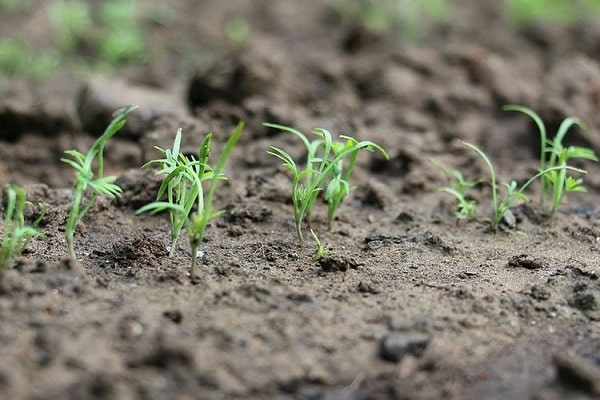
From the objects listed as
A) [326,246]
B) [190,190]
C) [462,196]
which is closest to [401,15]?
[462,196]

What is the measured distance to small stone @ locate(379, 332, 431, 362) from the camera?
2178 mm

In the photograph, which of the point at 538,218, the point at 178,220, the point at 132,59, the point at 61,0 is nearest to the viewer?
the point at 178,220

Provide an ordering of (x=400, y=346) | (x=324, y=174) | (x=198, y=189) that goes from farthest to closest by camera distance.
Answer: (x=324, y=174)
(x=198, y=189)
(x=400, y=346)

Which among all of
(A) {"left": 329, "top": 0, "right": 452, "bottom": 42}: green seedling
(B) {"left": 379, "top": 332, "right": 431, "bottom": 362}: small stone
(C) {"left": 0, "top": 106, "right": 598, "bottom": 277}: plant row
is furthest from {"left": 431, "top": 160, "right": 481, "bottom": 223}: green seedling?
(A) {"left": 329, "top": 0, "right": 452, "bottom": 42}: green seedling

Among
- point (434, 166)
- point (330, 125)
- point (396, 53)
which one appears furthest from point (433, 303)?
point (396, 53)

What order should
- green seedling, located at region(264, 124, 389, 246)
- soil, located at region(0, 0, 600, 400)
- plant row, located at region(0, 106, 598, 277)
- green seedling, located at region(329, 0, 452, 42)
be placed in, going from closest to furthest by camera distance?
soil, located at region(0, 0, 600, 400) → plant row, located at region(0, 106, 598, 277) → green seedling, located at region(264, 124, 389, 246) → green seedling, located at region(329, 0, 452, 42)

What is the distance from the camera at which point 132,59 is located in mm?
5398

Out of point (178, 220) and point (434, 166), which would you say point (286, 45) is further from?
point (178, 220)

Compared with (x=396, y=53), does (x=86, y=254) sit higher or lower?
lower

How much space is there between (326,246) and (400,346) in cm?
85

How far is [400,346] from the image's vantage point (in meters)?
2.19

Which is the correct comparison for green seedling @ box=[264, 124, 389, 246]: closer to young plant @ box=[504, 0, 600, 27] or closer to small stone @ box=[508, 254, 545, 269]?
small stone @ box=[508, 254, 545, 269]

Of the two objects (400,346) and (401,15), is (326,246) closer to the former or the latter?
(400,346)

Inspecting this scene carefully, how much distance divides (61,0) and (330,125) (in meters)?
3.20
